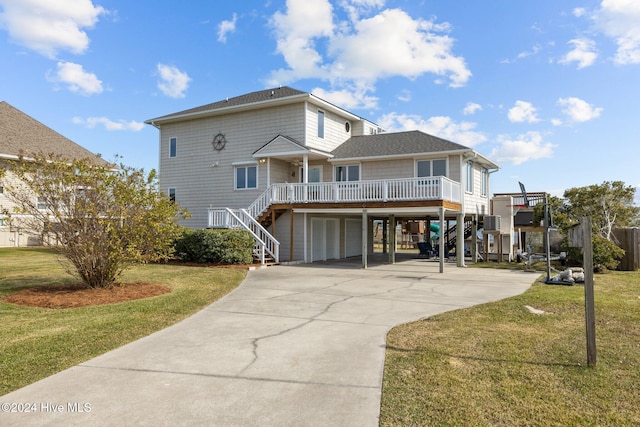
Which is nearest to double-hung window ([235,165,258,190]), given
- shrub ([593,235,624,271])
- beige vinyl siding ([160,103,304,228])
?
beige vinyl siding ([160,103,304,228])

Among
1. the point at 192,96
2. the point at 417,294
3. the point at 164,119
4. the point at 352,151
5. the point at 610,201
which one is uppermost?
the point at 192,96

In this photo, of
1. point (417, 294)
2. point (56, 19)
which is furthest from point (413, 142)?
point (56, 19)

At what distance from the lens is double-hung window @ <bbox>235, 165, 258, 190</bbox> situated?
2086 cm

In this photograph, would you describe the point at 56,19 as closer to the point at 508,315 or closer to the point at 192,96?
the point at 192,96

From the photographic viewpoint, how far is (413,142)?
19.7m

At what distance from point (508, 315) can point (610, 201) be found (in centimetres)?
1623

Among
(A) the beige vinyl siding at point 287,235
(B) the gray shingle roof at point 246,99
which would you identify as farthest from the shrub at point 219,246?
(B) the gray shingle roof at point 246,99

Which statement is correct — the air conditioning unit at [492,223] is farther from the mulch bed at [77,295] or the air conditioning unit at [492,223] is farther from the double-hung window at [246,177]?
the mulch bed at [77,295]

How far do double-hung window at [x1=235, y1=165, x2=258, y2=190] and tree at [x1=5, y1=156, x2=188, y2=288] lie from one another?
10.9m

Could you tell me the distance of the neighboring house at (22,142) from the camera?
2270 centimetres

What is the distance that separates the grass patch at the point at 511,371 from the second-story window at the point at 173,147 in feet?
65.6

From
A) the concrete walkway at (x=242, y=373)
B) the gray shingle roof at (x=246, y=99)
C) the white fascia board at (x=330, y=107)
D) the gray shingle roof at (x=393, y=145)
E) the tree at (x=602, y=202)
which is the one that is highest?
the gray shingle roof at (x=246, y=99)

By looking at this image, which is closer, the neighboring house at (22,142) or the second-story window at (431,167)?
the second-story window at (431,167)

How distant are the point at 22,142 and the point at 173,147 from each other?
366 inches
